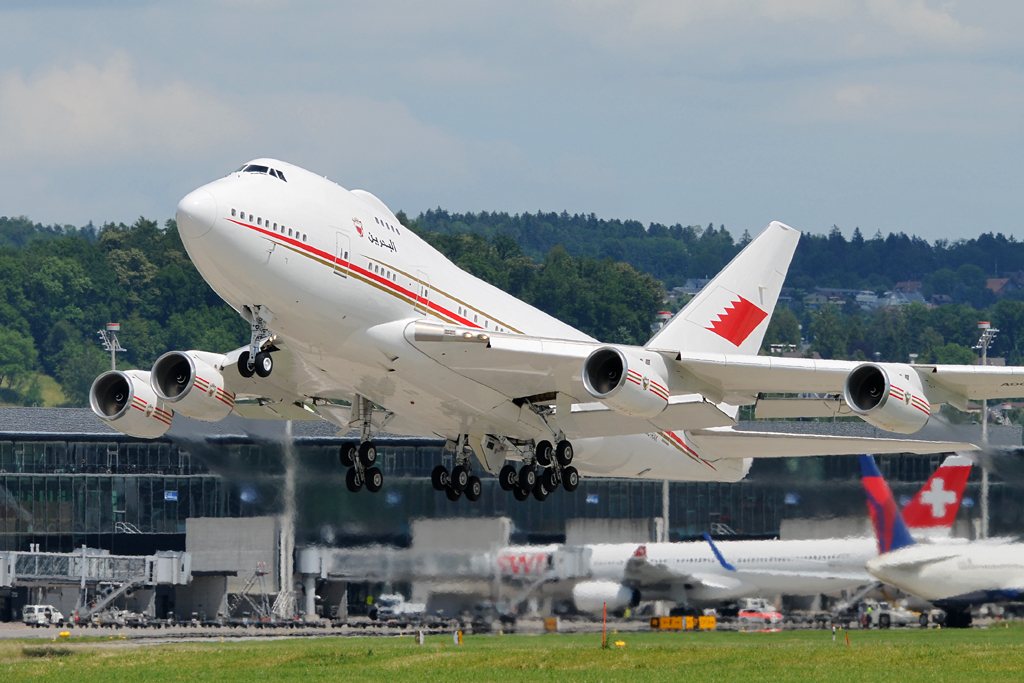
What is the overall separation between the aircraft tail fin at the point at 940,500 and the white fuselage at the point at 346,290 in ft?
71.3

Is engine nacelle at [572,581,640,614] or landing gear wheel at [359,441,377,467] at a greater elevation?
landing gear wheel at [359,441,377,467]

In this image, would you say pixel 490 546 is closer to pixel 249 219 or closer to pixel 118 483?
pixel 249 219

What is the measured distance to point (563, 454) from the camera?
3850cm

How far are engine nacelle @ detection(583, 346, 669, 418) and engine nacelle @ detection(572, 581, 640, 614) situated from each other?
72.8 feet

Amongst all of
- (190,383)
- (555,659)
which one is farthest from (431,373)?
(555,659)

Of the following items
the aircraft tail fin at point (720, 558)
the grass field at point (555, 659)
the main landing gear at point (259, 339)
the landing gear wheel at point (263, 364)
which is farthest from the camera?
the aircraft tail fin at point (720, 558)

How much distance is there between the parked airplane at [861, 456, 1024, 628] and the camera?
5428 cm

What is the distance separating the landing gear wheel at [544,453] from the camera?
3856cm

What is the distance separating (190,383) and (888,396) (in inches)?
661

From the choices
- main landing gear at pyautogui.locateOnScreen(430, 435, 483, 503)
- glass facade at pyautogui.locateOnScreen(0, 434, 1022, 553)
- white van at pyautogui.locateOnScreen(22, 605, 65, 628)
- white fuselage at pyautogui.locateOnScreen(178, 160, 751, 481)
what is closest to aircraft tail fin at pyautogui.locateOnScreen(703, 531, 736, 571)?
glass facade at pyautogui.locateOnScreen(0, 434, 1022, 553)

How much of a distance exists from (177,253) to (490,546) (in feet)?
450

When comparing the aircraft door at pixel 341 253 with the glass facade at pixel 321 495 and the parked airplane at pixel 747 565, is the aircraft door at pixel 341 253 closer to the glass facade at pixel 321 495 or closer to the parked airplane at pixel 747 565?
the glass facade at pixel 321 495

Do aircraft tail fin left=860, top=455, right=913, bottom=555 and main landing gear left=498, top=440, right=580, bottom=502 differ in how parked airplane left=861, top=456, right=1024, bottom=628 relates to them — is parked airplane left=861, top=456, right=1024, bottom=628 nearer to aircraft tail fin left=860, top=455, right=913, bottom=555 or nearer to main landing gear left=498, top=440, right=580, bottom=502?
aircraft tail fin left=860, top=455, right=913, bottom=555

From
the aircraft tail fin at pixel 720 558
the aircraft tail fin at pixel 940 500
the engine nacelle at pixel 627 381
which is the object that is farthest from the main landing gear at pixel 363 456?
the aircraft tail fin at pixel 720 558
